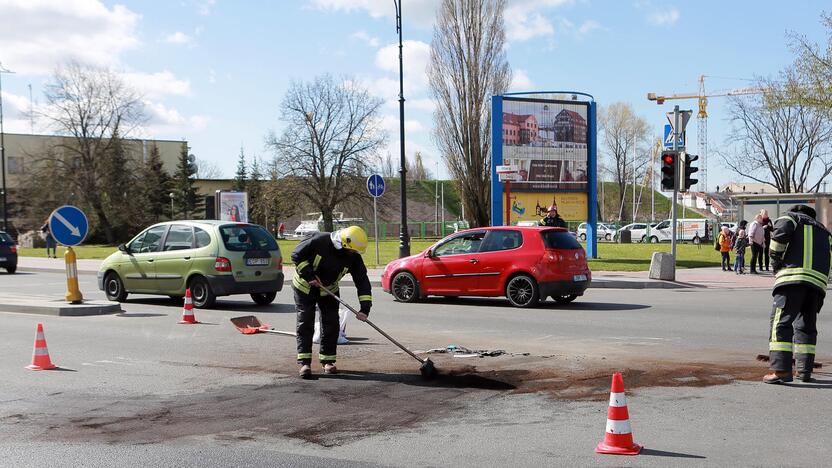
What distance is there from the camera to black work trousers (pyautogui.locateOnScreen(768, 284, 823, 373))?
7270 mm

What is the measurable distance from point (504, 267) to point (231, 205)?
64.7 feet

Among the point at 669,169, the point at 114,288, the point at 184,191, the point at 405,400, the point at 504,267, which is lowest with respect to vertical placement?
the point at 405,400

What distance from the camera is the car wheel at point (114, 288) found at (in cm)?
1573

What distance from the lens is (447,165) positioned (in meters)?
45.8

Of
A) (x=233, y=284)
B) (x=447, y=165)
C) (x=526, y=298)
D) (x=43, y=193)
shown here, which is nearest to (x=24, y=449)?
(x=233, y=284)

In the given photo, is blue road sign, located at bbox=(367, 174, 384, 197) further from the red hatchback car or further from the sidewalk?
the red hatchback car

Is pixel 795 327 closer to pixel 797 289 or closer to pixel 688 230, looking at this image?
pixel 797 289

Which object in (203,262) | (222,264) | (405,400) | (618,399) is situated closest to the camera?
(618,399)

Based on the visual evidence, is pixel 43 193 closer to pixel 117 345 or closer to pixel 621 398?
pixel 117 345

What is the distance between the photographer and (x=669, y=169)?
19984mm

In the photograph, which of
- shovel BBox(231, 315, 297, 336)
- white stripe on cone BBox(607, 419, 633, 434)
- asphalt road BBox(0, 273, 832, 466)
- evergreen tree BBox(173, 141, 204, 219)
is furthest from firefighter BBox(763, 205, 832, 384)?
evergreen tree BBox(173, 141, 204, 219)

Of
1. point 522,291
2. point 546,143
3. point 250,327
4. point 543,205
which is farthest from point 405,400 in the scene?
point 546,143

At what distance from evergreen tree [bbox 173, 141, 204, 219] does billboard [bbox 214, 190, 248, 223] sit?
44.1 metres

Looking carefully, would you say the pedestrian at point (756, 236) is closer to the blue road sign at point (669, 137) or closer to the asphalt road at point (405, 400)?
the blue road sign at point (669, 137)
